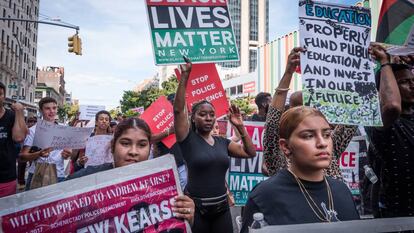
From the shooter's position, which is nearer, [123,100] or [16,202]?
[16,202]

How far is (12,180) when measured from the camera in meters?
4.02

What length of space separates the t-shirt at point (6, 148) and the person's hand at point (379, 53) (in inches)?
142

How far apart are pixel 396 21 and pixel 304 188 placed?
1674mm

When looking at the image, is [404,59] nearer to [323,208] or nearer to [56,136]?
[323,208]

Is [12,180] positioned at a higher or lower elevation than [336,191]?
lower

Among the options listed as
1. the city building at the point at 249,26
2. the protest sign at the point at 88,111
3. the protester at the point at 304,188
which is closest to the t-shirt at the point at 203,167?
the protester at the point at 304,188

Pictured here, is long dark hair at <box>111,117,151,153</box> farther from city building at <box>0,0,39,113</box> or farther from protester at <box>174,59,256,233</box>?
city building at <box>0,0,39,113</box>

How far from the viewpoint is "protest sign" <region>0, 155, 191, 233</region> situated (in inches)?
62.1

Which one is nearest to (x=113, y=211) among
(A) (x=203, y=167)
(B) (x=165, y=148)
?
(A) (x=203, y=167)

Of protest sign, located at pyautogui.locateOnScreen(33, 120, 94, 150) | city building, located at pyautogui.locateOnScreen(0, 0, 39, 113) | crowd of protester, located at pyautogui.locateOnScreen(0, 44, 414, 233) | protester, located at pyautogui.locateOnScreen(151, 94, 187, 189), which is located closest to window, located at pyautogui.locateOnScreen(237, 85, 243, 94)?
city building, located at pyautogui.locateOnScreen(0, 0, 39, 113)

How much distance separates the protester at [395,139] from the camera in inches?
84.4

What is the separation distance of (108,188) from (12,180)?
2.89 meters

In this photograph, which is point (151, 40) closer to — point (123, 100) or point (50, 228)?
point (50, 228)

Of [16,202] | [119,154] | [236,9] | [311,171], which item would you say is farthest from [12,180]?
[236,9]
